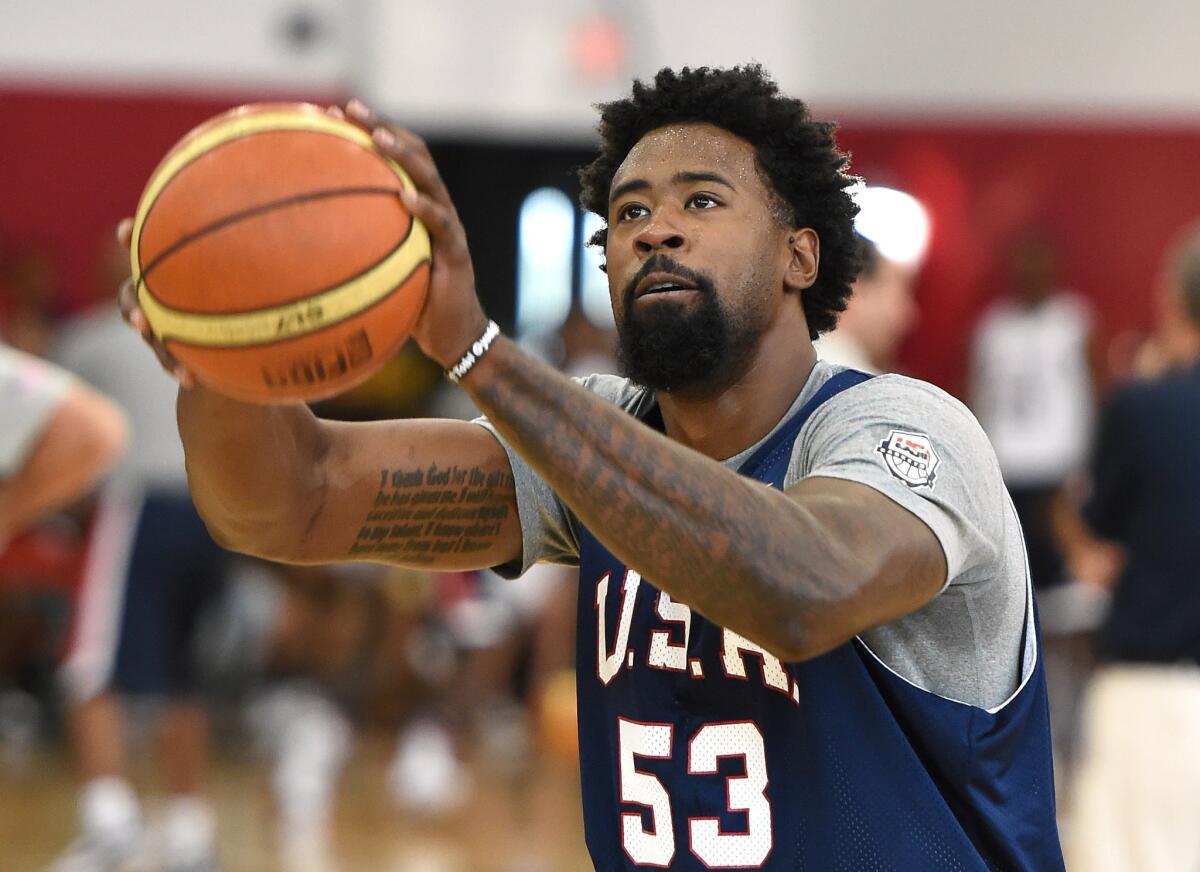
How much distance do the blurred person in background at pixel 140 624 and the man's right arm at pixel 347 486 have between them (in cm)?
363

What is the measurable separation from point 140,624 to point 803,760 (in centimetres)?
444

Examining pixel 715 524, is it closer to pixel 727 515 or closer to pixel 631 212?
pixel 727 515

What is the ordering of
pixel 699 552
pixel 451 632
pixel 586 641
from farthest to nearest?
1. pixel 451 632
2. pixel 586 641
3. pixel 699 552

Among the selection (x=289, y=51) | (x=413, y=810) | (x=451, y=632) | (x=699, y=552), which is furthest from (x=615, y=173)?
(x=289, y=51)

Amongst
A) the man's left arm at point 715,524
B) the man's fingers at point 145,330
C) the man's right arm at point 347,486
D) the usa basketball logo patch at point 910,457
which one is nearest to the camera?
the man's left arm at point 715,524

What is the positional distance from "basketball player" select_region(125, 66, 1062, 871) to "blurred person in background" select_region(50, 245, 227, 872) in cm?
370

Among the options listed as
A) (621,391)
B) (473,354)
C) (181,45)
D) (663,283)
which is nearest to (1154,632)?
(621,391)

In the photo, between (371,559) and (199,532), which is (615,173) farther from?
(199,532)

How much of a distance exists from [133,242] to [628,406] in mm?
945

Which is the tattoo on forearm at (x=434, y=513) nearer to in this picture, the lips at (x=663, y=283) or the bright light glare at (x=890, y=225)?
the lips at (x=663, y=283)

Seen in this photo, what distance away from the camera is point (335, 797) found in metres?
7.74

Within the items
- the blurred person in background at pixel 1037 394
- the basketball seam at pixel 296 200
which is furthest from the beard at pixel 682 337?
the blurred person in background at pixel 1037 394

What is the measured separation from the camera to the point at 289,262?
2176mm

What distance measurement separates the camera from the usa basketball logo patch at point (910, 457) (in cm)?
229
